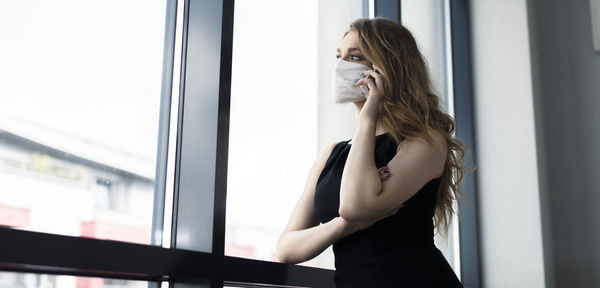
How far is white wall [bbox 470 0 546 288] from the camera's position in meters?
2.80

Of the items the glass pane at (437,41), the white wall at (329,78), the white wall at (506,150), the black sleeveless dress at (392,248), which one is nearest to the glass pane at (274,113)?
the white wall at (329,78)

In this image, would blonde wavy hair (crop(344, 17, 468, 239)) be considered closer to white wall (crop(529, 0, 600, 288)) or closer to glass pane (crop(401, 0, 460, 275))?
glass pane (crop(401, 0, 460, 275))

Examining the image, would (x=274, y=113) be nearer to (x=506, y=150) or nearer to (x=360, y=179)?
(x=360, y=179)

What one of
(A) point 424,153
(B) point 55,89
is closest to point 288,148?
(A) point 424,153

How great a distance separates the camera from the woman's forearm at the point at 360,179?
1296mm

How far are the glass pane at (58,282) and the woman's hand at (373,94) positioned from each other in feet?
1.94

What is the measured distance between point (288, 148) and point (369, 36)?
0.56 meters

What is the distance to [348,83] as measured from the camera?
1.51 metres

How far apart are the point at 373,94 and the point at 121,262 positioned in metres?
0.66

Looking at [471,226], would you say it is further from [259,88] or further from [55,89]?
[55,89]

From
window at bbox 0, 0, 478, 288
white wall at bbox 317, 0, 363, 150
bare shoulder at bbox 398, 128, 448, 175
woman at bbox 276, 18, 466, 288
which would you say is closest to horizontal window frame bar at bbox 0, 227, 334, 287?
window at bbox 0, 0, 478, 288

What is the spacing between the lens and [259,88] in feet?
6.15

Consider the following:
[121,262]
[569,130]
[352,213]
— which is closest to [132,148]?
[121,262]

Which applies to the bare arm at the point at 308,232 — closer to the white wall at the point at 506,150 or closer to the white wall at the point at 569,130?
the white wall at the point at 506,150
